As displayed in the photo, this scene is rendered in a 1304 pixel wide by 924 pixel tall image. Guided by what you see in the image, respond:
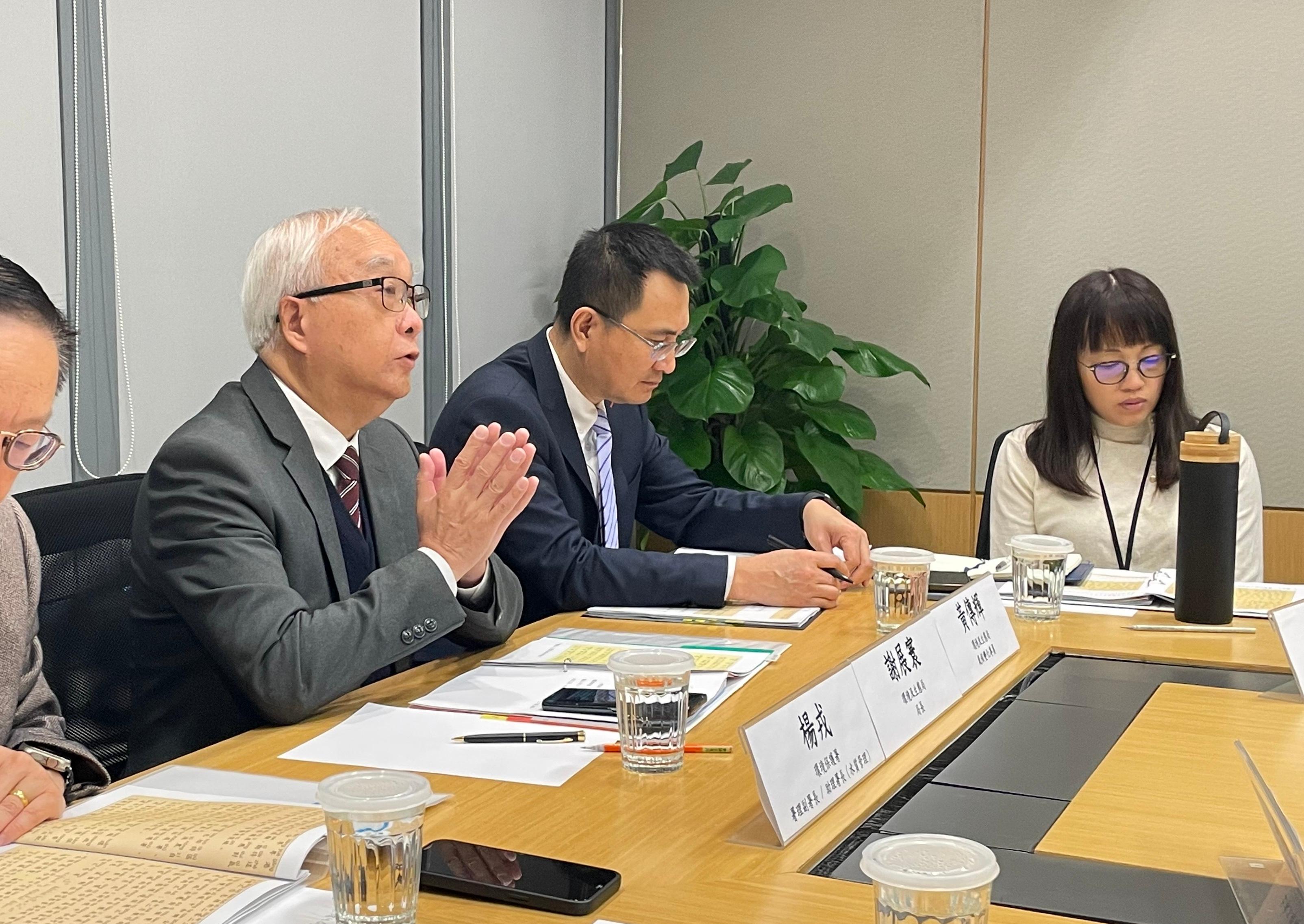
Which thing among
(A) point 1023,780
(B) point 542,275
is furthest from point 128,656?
(B) point 542,275

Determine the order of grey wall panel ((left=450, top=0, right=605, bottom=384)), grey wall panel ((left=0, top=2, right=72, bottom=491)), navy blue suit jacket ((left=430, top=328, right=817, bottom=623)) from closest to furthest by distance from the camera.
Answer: navy blue suit jacket ((left=430, top=328, right=817, bottom=623))
grey wall panel ((left=0, top=2, right=72, bottom=491))
grey wall panel ((left=450, top=0, right=605, bottom=384))

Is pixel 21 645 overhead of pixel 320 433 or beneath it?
beneath

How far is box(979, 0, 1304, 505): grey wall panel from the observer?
4.03 m

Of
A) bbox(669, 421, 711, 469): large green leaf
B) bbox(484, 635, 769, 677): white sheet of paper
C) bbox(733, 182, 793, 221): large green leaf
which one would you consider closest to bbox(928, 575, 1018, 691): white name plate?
bbox(484, 635, 769, 677): white sheet of paper

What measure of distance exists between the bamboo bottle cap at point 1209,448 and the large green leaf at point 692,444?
2116mm

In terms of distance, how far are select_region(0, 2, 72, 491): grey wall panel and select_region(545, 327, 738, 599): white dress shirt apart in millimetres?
974

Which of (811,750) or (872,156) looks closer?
(811,750)

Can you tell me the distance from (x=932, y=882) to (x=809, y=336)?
3.36 m

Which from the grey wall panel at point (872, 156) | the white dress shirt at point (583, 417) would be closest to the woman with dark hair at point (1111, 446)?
the white dress shirt at point (583, 417)

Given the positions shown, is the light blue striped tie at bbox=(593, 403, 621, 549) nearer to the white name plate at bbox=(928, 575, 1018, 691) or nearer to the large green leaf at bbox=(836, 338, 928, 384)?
the white name plate at bbox=(928, 575, 1018, 691)

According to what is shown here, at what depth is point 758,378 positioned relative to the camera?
4336mm

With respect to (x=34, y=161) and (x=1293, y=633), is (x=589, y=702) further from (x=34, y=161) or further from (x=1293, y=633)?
(x=34, y=161)

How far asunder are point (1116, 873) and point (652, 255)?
183 centimetres

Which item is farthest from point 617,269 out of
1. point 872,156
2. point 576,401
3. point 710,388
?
point 872,156
